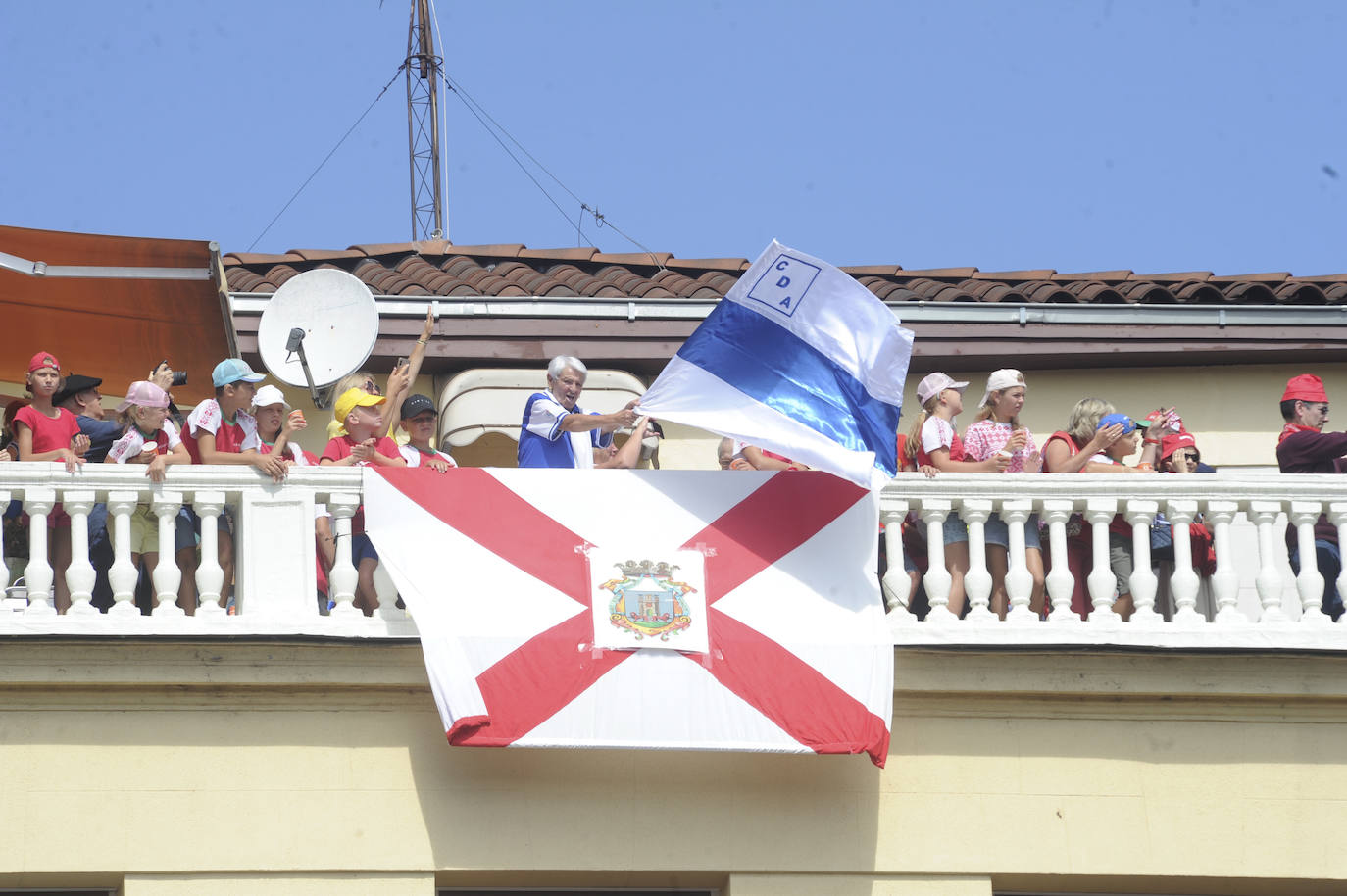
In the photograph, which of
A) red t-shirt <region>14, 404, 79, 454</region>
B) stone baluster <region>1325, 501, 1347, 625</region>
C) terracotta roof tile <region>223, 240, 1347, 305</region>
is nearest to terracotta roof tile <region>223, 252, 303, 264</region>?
terracotta roof tile <region>223, 240, 1347, 305</region>

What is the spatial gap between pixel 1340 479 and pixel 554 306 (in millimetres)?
5204

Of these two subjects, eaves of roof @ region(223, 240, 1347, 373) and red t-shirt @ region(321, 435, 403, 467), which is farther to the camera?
eaves of roof @ region(223, 240, 1347, 373)

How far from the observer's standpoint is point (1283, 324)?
48.2 ft

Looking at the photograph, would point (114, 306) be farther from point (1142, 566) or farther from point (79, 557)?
point (1142, 566)

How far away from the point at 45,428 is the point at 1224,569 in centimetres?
597

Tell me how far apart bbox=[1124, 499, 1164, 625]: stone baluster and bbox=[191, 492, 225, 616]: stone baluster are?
178 inches

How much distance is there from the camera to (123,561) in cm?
1081

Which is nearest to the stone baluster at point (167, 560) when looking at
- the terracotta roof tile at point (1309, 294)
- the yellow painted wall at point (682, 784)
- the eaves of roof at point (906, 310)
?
the yellow painted wall at point (682, 784)

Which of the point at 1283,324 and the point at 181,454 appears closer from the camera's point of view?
the point at 181,454

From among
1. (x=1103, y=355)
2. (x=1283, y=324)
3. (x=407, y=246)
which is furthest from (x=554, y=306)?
(x=1283, y=324)

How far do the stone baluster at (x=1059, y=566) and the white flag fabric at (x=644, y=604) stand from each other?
90cm

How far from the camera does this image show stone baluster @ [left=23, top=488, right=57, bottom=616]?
1070 centimetres

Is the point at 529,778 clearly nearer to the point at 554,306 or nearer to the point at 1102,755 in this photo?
the point at 1102,755

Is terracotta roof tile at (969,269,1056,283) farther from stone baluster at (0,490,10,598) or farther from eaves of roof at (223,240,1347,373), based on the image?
stone baluster at (0,490,10,598)
